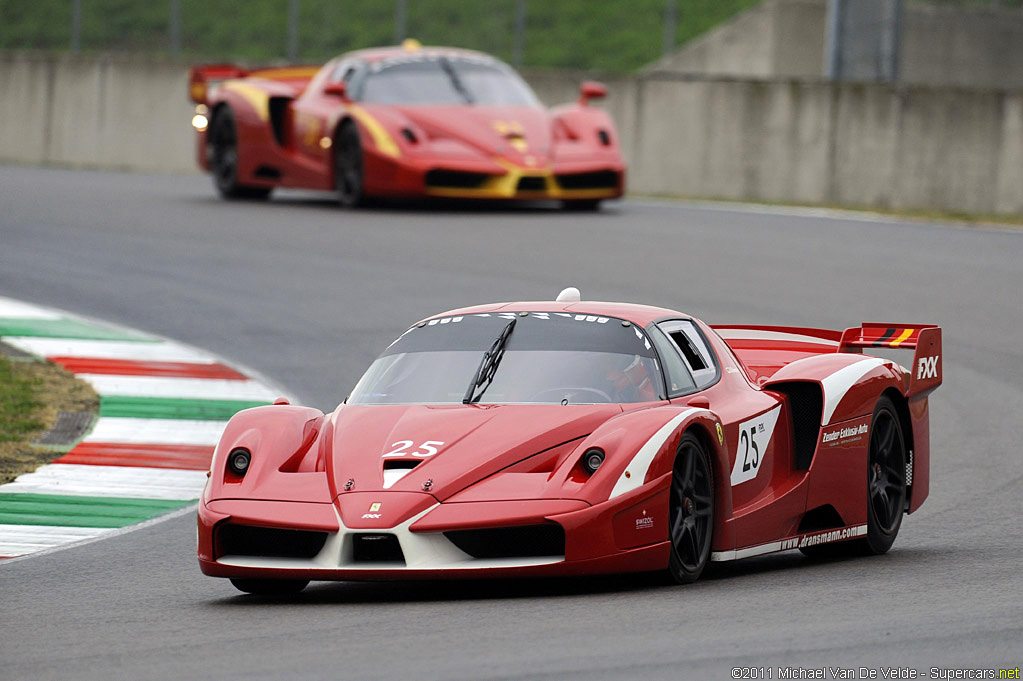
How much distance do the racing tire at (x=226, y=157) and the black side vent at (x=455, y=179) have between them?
2688 millimetres

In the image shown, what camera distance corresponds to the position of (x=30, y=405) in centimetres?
1155

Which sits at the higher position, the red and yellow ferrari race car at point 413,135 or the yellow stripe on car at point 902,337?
the yellow stripe on car at point 902,337

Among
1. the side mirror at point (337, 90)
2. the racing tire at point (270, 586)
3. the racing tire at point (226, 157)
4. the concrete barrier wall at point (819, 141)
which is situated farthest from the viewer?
the racing tire at point (226, 157)

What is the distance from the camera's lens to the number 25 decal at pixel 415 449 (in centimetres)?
690

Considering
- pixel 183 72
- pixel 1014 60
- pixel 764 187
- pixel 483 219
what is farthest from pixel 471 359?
pixel 1014 60

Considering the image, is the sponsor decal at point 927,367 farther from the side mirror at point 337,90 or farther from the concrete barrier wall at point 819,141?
the concrete barrier wall at point 819,141

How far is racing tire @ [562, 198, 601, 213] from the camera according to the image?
70.7ft

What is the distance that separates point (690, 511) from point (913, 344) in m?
2.17

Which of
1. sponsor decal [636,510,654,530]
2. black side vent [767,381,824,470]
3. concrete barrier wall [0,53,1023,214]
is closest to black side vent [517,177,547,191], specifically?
concrete barrier wall [0,53,1023,214]

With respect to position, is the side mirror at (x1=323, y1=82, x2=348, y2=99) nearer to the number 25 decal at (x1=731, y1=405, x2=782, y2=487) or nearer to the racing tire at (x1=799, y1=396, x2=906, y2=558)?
the racing tire at (x1=799, y1=396, x2=906, y2=558)

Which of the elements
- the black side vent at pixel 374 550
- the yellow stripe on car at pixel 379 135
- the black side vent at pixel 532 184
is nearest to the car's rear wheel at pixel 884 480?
the black side vent at pixel 374 550

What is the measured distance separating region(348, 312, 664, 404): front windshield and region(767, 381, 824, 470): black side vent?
2.61ft

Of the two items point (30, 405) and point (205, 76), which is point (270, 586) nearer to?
point (30, 405)

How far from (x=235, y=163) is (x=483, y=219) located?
3342 millimetres
